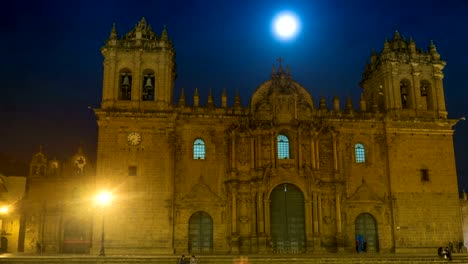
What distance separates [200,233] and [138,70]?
1212cm

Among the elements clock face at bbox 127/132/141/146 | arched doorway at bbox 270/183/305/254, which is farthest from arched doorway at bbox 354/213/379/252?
clock face at bbox 127/132/141/146

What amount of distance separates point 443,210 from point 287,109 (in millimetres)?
13027

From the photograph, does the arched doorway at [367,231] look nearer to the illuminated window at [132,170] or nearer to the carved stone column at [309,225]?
the carved stone column at [309,225]

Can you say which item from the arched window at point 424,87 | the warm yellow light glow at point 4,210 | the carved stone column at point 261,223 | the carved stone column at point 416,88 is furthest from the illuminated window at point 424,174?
the warm yellow light glow at point 4,210

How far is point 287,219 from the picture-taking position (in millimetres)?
33812

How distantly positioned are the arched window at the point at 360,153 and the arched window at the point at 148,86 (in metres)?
15.0

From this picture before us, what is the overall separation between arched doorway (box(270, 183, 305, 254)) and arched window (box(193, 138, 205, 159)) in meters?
5.52

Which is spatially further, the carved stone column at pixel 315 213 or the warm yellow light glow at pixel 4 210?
the warm yellow light glow at pixel 4 210

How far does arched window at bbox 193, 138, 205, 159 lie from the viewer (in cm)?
3450

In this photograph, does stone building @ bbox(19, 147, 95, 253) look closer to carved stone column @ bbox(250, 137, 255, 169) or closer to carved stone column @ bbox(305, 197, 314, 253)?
carved stone column @ bbox(250, 137, 255, 169)

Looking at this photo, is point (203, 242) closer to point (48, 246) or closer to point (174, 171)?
point (174, 171)

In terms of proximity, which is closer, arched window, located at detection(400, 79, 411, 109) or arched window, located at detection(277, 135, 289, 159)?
arched window, located at detection(277, 135, 289, 159)

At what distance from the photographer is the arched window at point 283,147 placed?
34.8 m

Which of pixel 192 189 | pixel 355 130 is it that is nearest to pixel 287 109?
pixel 355 130
